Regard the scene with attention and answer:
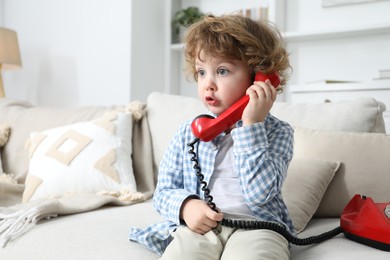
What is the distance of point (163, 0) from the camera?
11.9 ft

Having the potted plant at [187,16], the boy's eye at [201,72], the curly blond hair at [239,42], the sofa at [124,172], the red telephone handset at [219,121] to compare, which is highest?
the potted plant at [187,16]

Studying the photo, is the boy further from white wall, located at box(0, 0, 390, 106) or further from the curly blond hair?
white wall, located at box(0, 0, 390, 106)

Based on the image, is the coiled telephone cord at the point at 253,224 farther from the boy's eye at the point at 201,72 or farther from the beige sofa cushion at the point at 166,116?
the beige sofa cushion at the point at 166,116

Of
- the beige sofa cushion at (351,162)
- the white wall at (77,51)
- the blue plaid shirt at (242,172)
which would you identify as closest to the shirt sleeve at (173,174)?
the blue plaid shirt at (242,172)

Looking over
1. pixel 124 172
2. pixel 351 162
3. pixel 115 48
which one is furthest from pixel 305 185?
pixel 115 48

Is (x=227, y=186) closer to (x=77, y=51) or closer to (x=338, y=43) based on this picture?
(x=338, y=43)

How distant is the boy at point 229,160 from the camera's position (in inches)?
38.6

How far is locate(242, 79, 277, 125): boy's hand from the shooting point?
101cm

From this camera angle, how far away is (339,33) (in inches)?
118

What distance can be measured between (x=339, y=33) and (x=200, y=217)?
2.33 meters

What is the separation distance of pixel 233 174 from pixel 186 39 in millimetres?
347

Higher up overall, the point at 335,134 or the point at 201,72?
the point at 201,72

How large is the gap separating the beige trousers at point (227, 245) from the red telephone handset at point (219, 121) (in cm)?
20

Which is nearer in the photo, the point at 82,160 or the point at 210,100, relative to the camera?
the point at 210,100
